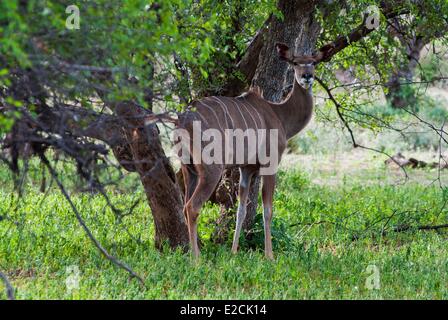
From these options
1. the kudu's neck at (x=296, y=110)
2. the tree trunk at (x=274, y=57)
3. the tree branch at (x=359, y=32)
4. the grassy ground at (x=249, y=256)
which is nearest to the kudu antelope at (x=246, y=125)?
the kudu's neck at (x=296, y=110)

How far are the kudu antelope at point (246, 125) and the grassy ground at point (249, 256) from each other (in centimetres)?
35

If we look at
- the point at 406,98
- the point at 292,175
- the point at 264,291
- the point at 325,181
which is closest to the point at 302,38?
the point at 264,291

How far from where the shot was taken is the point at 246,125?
6523 millimetres

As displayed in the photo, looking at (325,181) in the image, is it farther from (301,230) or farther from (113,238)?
(113,238)

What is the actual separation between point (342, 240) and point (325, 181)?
16.5ft

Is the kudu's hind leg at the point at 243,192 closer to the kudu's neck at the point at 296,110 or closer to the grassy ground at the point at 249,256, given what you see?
the grassy ground at the point at 249,256

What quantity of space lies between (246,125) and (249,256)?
107 cm

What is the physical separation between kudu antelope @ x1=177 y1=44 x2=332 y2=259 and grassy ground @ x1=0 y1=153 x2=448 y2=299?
354 millimetres

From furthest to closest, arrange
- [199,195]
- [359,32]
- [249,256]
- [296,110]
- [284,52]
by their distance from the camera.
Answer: [359,32], [296,110], [284,52], [249,256], [199,195]

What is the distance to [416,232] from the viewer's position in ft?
26.1

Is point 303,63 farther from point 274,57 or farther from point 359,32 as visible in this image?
point 359,32

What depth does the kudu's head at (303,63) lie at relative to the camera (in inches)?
269

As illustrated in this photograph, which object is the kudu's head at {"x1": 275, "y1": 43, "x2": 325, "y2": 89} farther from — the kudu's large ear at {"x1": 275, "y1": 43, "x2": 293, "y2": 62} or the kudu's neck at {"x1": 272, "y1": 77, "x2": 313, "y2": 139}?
the kudu's neck at {"x1": 272, "y1": 77, "x2": 313, "y2": 139}

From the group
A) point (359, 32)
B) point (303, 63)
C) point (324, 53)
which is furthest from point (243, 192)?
point (359, 32)
